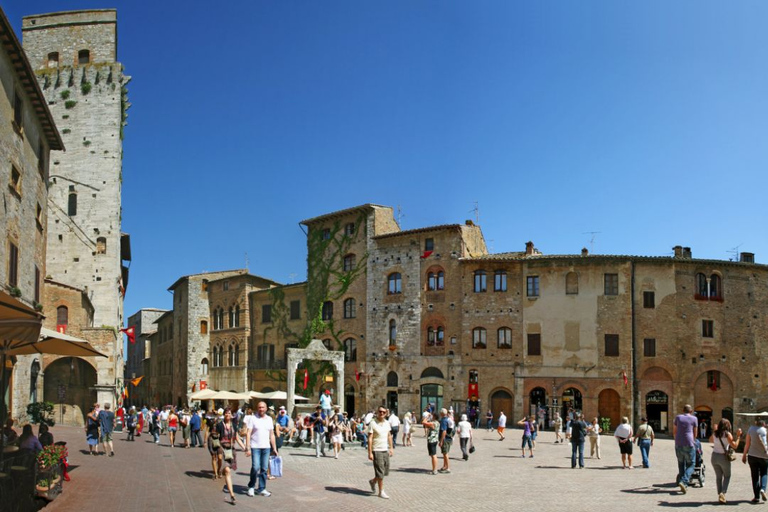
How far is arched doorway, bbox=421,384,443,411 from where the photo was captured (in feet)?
155

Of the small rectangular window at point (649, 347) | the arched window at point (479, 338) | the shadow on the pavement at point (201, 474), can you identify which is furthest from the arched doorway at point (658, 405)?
the shadow on the pavement at point (201, 474)

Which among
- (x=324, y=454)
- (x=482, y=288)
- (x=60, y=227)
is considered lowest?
(x=324, y=454)

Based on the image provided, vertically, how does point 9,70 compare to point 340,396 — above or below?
above

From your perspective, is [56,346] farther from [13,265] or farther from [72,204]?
[72,204]

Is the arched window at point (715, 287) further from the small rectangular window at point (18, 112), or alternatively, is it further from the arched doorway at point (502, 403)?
the small rectangular window at point (18, 112)

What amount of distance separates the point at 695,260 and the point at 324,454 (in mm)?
27626

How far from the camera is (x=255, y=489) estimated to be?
15836mm

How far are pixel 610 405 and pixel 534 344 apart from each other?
5480mm

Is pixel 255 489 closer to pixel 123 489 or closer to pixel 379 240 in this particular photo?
pixel 123 489

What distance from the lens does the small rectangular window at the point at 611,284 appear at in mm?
44406

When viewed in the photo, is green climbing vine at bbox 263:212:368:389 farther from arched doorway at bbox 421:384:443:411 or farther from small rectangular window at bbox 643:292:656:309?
small rectangular window at bbox 643:292:656:309

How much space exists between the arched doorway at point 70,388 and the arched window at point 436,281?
20.2 meters

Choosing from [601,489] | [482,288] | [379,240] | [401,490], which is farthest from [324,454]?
[379,240]

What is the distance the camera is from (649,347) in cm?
4375
